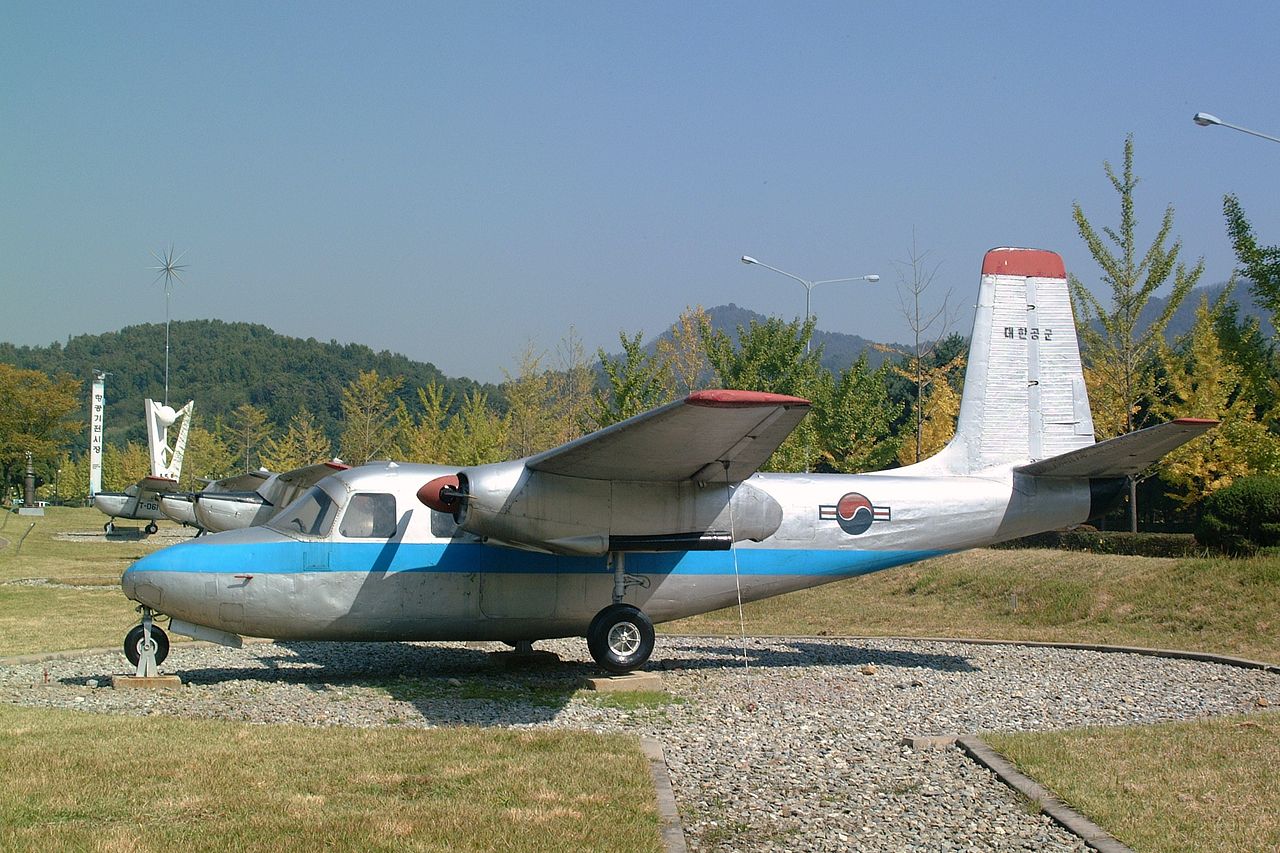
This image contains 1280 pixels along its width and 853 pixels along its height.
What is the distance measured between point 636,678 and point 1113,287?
70.8 ft

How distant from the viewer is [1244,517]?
64.0 ft

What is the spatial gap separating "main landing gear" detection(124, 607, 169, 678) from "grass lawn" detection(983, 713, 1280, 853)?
28.8 feet

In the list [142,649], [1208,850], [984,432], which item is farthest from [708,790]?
[984,432]

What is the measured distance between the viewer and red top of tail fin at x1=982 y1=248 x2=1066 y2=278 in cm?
1454

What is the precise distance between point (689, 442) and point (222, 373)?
191 metres

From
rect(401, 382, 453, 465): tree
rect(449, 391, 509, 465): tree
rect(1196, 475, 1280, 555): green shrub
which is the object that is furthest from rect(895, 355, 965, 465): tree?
rect(401, 382, 453, 465): tree

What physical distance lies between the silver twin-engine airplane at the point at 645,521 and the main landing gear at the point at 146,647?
0.03m

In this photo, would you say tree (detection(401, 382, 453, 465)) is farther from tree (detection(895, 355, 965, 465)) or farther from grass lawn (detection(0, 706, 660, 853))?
grass lawn (detection(0, 706, 660, 853))

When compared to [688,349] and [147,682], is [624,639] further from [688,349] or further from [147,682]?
[688,349]

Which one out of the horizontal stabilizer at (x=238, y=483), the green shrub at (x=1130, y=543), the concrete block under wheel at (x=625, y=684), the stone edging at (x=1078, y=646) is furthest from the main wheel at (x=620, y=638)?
the horizontal stabilizer at (x=238, y=483)

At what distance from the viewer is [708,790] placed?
7492 millimetres

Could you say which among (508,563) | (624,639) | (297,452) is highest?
(297,452)

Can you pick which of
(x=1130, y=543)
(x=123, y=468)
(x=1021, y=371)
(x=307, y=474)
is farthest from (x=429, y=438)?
(x=123, y=468)

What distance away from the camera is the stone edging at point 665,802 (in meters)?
6.16
